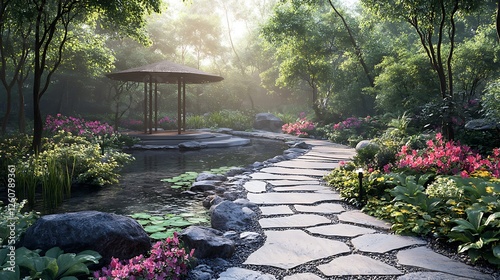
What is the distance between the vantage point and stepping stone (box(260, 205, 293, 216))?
406 centimetres

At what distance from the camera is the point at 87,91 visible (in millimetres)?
21766

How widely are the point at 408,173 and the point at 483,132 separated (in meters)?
3.48

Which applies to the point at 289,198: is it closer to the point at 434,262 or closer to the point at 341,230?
the point at 341,230

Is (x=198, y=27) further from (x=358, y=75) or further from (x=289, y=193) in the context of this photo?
(x=289, y=193)

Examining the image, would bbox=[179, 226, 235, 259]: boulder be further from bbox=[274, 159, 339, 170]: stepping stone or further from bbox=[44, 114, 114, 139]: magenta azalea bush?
bbox=[44, 114, 114, 139]: magenta azalea bush

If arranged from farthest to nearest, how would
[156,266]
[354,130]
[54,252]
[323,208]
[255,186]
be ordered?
[354,130], [255,186], [323,208], [54,252], [156,266]

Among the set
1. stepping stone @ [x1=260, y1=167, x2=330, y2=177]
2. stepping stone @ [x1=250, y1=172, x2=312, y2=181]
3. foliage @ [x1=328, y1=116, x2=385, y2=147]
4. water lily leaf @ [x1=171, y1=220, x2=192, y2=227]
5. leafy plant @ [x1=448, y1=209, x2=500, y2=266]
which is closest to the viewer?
leafy plant @ [x1=448, y1=209, x2=500, y2=266]

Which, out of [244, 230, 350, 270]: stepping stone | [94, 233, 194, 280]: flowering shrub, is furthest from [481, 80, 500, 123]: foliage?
[94, 233, 194, 280]: flowering shrub

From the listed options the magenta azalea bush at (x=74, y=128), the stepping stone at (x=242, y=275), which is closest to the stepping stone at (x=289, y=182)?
the stepping stone at (x=242, y=275)

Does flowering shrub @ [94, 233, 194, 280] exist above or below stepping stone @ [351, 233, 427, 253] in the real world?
above

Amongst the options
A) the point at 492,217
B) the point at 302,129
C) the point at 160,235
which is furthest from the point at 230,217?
the point at 302,129

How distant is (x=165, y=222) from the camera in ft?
12.9

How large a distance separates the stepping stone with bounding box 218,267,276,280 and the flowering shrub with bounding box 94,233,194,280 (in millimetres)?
283

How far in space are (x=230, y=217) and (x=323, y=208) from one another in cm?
118
